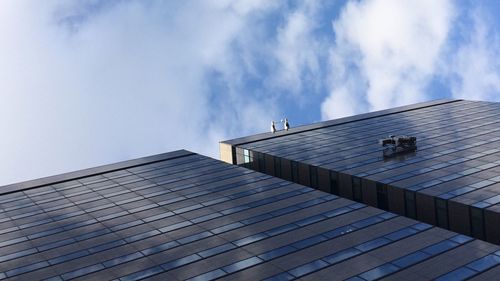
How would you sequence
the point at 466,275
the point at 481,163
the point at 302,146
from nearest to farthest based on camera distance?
1. the point at 466,275
2. the point at 481,163
3. the point at 302,146

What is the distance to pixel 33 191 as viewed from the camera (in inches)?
2295

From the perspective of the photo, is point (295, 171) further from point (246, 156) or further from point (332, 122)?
point (332, 122)

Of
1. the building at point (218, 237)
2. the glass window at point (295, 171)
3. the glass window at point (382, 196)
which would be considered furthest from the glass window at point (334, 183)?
the building at point (218, 237)

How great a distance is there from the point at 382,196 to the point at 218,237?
18933mm

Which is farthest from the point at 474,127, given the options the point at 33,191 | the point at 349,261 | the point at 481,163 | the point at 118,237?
the point at 33,191

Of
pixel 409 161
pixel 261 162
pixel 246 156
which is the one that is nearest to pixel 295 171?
pixel 261 162

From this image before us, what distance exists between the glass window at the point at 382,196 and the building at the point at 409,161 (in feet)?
0.33

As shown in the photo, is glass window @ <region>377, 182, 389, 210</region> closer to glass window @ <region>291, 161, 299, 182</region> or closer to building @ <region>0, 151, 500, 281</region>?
building @ <region>0, 151, 500, 281</region>

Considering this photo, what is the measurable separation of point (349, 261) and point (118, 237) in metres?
17.8

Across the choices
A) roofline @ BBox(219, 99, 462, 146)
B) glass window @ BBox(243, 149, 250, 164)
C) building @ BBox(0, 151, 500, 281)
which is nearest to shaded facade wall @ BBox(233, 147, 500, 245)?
glass window @ BBox(243, 149, 250, 164)

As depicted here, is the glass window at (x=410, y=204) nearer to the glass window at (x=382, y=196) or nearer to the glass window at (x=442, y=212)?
the glass window at (x=442, y=212)

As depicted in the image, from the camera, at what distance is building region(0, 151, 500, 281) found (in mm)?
32625

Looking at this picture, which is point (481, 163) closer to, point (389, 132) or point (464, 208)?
point (464, 208)

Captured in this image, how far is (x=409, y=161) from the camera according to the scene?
56.4 metres
